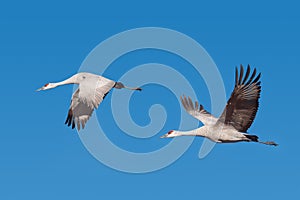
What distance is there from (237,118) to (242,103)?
0.65m

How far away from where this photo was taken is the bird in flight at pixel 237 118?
21.5 metres

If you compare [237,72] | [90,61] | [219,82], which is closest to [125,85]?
[90,61]

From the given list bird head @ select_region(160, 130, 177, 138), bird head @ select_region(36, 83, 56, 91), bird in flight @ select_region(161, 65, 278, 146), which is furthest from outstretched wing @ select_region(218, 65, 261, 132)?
bird head @ select_region(36, 83, 56, 91)

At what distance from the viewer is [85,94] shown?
79.5ft

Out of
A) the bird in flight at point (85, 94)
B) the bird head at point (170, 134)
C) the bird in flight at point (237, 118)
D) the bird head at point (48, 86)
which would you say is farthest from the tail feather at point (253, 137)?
the bird head at point (48, 86)

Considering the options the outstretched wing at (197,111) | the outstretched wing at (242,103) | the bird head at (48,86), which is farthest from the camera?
the bird head at (48,86)

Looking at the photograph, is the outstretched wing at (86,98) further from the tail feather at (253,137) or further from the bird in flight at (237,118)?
the tail feather at (253,137)

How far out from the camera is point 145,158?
25672 mm

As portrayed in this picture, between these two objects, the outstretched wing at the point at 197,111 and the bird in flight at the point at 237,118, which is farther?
the outstretched wing at the point at 197,111

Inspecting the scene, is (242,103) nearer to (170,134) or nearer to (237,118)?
(237,118)

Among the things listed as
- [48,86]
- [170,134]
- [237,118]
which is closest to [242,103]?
[237,118]

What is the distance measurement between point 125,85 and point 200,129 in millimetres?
3564

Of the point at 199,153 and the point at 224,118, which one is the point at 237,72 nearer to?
the point at 224,118

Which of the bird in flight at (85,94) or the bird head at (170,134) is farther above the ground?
the bird in flight at (85,94)
